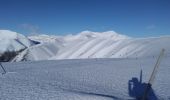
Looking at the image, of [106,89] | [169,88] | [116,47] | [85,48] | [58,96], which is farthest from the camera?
[85,48]

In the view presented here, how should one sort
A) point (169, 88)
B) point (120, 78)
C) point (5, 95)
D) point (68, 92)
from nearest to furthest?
point (5, 95)
point (68, 92)
point (169, 88)
point (120, 78)

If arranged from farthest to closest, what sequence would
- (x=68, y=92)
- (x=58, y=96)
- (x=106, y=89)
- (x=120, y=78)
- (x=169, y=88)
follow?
(x=120, y=78)
(x=169, y=88)
(x=106, y=89)
(x=68, y=92)
(x=58, y=96)

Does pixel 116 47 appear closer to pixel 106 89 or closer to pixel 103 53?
pixel 103 53

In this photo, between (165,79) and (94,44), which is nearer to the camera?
(165,79)

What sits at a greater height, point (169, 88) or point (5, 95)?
point (5, 95)

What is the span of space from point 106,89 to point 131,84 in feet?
7.84

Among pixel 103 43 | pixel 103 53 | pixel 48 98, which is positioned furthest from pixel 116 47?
pixel 48 98

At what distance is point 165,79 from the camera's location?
18.6 m

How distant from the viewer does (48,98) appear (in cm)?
1106

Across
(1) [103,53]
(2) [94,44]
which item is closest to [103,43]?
(2) [94,44]

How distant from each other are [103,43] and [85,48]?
34.4 ft

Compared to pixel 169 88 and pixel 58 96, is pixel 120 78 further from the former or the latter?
pixel 58 96

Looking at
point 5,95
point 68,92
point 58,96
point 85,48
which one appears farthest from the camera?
point 85,48

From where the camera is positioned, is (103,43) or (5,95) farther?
(103,43)
